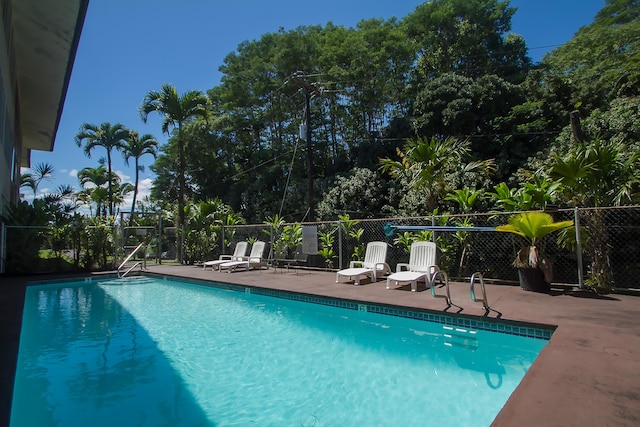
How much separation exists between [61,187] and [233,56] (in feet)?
53.3

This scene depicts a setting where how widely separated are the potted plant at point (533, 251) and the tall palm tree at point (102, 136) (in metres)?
26.9

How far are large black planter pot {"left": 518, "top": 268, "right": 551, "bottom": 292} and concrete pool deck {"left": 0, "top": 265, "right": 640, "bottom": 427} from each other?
159 mm

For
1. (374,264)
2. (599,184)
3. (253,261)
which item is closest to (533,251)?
(599,184)

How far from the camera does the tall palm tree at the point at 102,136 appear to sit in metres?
25.0

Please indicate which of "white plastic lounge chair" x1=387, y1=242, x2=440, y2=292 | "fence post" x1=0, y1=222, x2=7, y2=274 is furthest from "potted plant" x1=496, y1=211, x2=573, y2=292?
"fence post" x1=0, y1=222, x2=7, y2=274

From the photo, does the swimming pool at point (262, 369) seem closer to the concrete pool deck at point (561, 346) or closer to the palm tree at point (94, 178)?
the concrete pool deck at point (561, 346)

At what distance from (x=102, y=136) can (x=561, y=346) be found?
29142mm

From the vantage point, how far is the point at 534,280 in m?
6.69

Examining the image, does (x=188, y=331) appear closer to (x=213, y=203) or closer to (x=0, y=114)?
(x=0, y=114)

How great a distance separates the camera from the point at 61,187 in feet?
63.7

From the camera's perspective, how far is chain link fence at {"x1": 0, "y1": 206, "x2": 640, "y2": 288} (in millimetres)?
6840

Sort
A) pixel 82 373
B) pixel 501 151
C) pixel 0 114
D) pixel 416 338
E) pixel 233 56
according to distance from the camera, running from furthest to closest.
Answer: pixel 233 56
pixel 501 151
pixel 0 114
pixel 416 338
pixel 82 373

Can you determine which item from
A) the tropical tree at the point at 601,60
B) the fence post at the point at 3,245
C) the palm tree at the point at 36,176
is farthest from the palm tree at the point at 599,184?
the palm tree at the point at 36,176

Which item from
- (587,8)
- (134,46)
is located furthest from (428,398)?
(587,8)
